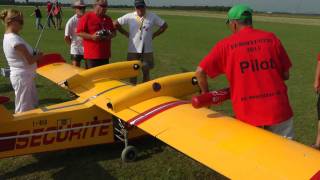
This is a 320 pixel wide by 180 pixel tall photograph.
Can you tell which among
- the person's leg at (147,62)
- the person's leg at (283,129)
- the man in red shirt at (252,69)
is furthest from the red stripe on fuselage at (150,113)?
the person's leg at (147,62)

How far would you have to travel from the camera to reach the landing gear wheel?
671 cm

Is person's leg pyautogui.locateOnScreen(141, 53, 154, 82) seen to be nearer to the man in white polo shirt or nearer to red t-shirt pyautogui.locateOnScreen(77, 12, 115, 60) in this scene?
the man in white polo shirt

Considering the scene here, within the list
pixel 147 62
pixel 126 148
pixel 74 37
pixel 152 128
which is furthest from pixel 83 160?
pixel 74 37

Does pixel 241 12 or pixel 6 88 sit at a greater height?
pixel 241 12

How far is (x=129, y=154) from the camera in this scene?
6742 mm

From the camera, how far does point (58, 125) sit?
6.23 meters

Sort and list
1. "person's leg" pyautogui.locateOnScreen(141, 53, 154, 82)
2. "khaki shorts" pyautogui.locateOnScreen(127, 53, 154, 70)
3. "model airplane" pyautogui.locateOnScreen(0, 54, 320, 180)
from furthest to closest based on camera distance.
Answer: "khaki shorts" pyautogui.locateOnScreen(127, 53, 154, 70) < "person's leg" pyautogui.locateOnScreen(141, 53, 154, 82) < "model airplane" pyautogui.locateOnScreen(0, 54, 320, 180)

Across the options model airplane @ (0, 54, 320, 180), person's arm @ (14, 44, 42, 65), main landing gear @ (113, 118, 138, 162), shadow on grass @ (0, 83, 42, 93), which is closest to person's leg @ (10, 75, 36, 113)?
person's arm @ (14, 44, 42, 65)

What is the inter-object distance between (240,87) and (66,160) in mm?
3568

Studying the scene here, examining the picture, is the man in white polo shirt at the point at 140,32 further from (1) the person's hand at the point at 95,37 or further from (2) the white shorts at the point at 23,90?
(2) the white shorts at the point at 23,90

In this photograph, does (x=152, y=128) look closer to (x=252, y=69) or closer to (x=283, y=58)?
(x=252, y=69)

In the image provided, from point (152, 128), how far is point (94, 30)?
403 centimetres

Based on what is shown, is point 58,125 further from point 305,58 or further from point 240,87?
point 305,58

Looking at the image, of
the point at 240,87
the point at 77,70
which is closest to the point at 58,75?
the point at 77,70
